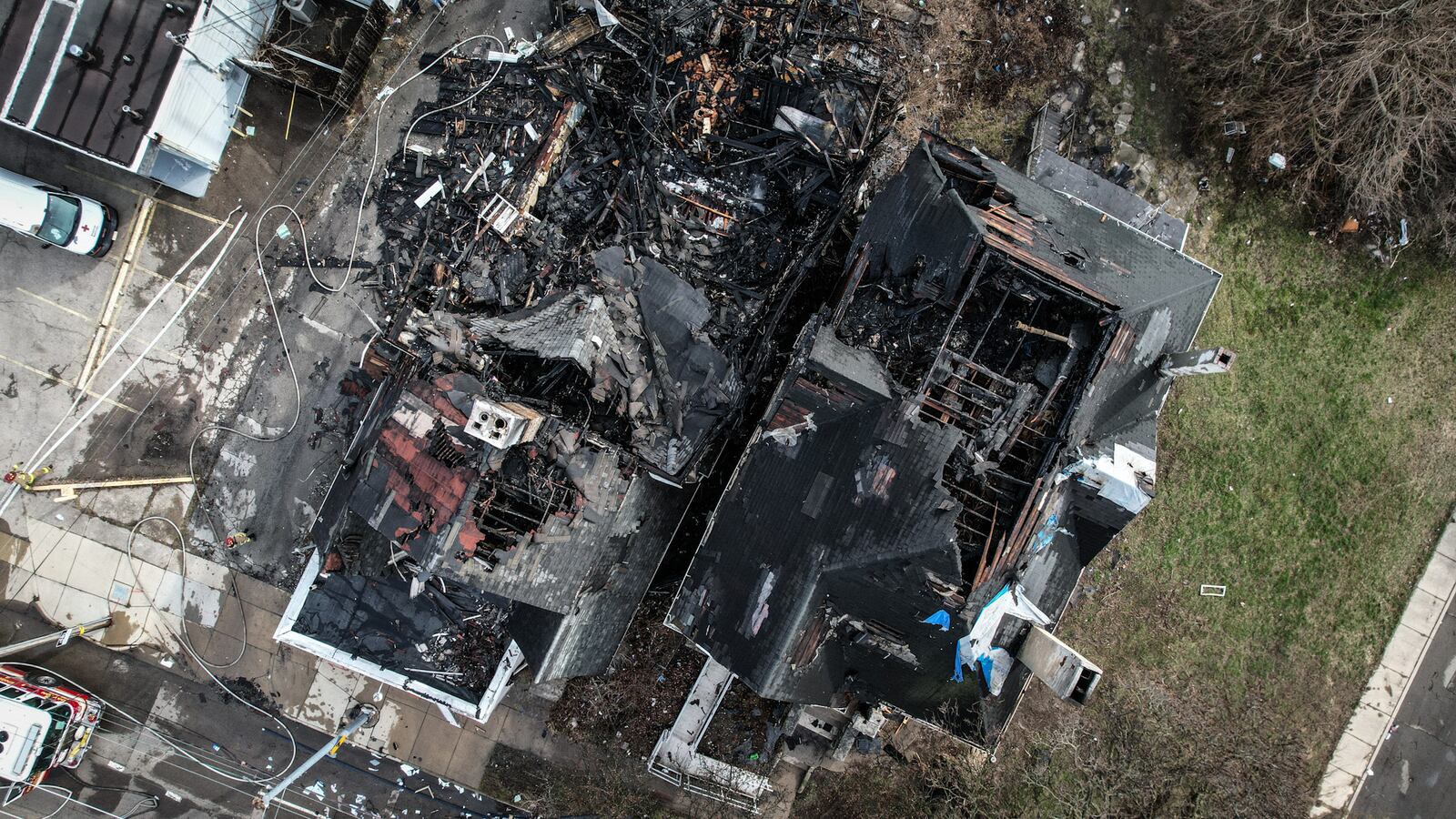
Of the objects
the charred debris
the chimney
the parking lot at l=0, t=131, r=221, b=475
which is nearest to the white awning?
the parking lot at l=0, t=131, r=221, b=475

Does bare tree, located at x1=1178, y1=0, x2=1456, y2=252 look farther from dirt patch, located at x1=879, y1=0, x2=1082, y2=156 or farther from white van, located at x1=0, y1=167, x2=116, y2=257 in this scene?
white van, located at x1=0, y1=167, x2=116, y2=257

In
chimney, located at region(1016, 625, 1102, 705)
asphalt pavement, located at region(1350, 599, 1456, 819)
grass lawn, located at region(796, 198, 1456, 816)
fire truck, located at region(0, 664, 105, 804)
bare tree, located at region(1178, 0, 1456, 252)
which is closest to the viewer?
chimney, located at region(1016, 625, 1102, 705)

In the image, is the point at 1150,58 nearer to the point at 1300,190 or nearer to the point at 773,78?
the point at 1300,190

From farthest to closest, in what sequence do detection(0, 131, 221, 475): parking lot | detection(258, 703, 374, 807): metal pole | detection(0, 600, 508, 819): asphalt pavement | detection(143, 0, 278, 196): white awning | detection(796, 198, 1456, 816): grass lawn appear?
detection(0, 600, 508, 819): asphalt pavement < detection(796, 198, 1456, 816): grass lawn < detection(0, 131, 221, 475): parking lot < detection(258, 703, 374, 807): metal pole < detection(143, 0, 278, 196): white awning

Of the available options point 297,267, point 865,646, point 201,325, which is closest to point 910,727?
point 865,646

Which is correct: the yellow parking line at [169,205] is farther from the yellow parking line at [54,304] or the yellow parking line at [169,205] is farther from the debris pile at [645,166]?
the debris pile at [645,166]

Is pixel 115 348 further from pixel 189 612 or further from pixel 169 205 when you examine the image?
pixel 189 612
